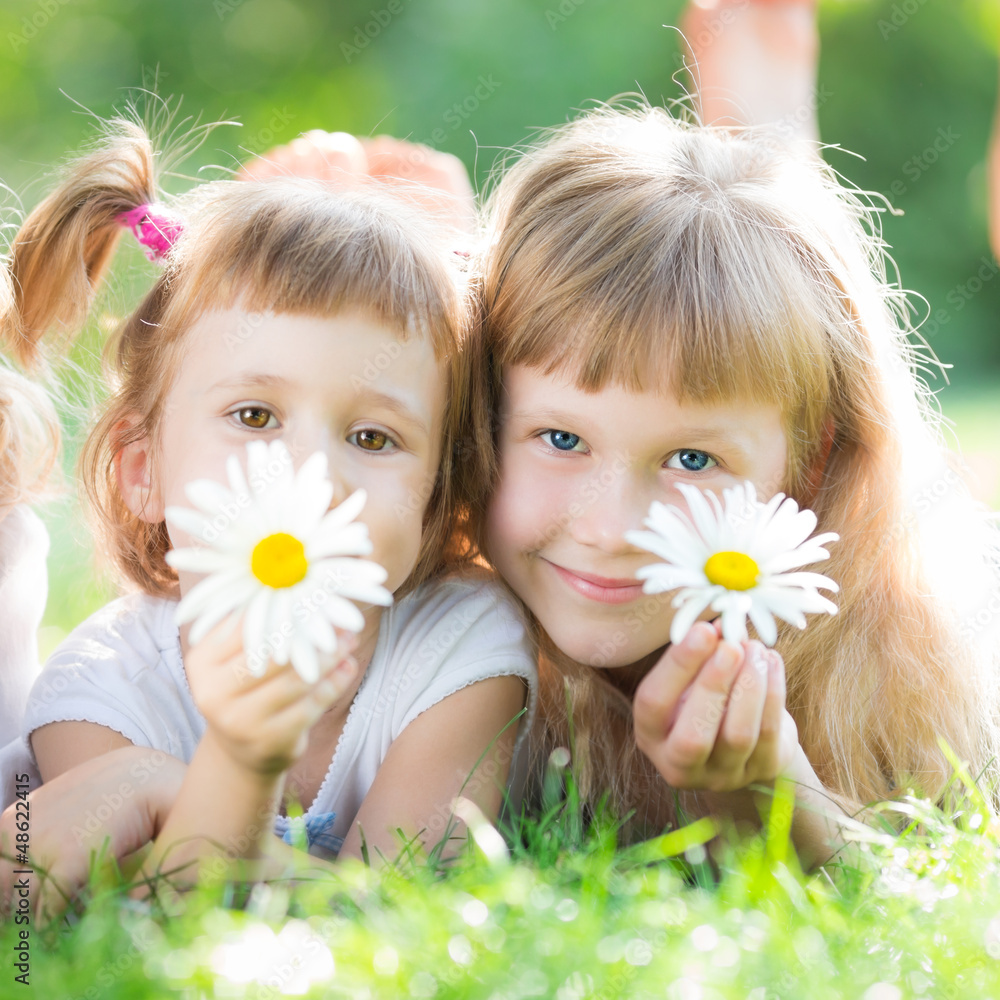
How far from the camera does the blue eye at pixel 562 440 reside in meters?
2.10

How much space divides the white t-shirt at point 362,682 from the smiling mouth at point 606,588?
0.17 metres

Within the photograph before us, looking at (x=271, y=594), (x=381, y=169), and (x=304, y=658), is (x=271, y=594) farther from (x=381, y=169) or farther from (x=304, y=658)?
(x=381, y=169)

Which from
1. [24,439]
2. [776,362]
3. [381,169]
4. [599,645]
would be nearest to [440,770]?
[599,645]

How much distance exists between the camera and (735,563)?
5.49 ft

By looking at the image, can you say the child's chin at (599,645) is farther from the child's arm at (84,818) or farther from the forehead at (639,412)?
the child's arm at (84,818)

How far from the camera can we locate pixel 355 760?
7.09 ft

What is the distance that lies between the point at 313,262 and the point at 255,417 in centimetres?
28

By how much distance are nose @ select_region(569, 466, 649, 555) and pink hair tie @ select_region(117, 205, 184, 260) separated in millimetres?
957

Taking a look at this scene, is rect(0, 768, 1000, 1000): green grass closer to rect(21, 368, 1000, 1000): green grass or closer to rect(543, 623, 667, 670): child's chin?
rect(21, 368, 1000, 1000): green grass

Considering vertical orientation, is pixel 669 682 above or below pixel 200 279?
below

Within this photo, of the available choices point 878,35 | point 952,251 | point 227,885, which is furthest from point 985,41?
point 227,885

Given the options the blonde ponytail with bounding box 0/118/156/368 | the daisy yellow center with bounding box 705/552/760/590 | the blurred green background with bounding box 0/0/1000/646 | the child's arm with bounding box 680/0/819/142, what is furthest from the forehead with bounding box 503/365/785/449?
the blurred green background with bounding box 0/0/1000/646

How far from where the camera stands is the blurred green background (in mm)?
12953

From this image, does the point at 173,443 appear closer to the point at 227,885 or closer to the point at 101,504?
the point at 101,504
